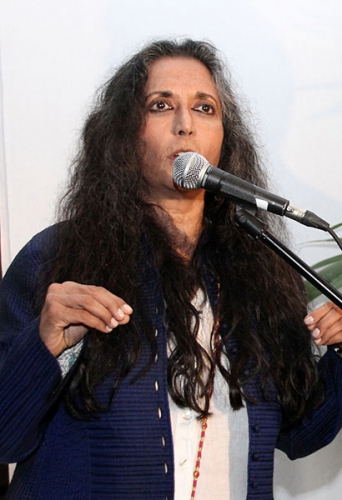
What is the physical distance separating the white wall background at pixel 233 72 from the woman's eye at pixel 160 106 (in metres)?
0.61

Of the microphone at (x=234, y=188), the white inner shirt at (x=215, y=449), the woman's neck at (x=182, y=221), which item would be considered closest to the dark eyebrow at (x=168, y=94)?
the woman's neck at (x=182, y=221)

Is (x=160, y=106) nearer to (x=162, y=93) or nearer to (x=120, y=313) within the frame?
(x=162, y=93)

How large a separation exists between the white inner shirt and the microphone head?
0.43 meters

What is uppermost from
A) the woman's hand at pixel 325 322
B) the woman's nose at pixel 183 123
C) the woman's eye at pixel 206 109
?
the woman's eye at pixel 206 109

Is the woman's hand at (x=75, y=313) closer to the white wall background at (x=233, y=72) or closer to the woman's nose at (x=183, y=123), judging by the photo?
the woman's nose at (x=183, y=123)

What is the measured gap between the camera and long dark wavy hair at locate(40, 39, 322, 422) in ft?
5.08

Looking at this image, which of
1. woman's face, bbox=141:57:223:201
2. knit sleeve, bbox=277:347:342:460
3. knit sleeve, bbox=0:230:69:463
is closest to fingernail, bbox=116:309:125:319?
knit sleeve, bbox=0:230:69:463

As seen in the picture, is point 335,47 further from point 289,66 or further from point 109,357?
point 109,357

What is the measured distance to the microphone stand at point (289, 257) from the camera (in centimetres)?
117

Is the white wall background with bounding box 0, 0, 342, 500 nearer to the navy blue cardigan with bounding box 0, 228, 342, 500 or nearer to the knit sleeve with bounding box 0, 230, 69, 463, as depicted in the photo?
the navy blue cardigan with bounding box 0, 228, 342, 500

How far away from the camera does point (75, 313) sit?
132 centimetres

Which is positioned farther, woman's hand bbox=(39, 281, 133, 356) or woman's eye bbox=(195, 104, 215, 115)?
woman's eye bbox=(195, 104, 215, 115)

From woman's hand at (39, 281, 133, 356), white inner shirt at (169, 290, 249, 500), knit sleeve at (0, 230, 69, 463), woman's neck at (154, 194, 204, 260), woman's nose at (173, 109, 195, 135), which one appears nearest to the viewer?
woman's hand at (39, 281, 133, 356)

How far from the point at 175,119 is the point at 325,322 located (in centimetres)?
56
